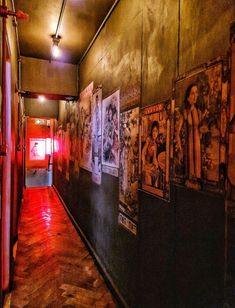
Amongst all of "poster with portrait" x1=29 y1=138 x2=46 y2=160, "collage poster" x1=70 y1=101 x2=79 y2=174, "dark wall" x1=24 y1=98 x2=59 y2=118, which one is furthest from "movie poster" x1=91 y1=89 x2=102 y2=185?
"poster with portrait" x1=29 y1=138 x2=46 y2=160

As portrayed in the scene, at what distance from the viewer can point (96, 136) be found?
346cm

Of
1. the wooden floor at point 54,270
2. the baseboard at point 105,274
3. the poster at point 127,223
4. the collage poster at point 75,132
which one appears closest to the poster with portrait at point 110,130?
the poster at point 127,223

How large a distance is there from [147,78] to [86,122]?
89.2 inches

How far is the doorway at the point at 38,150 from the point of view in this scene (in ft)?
42.3

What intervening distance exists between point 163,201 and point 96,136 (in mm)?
1934

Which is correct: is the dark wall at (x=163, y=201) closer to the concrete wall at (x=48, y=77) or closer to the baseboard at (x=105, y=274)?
the baseboard at (x=105, y=274)

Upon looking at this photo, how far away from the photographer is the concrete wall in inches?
174

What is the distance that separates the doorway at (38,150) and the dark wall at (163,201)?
420 inches

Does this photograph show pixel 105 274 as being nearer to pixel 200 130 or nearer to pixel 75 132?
pixel 200 130

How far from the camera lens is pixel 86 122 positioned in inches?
161

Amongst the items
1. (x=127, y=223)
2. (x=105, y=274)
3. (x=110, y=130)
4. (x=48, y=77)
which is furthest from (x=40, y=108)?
(x=127, y=223)

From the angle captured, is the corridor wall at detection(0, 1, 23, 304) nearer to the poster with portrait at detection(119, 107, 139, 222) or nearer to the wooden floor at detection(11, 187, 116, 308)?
the wooden floor at detection(11, 187, 116, 308)

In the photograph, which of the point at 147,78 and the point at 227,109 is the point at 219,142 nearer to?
the point at 227,109

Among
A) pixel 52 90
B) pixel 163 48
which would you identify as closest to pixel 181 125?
pixel 163 48
